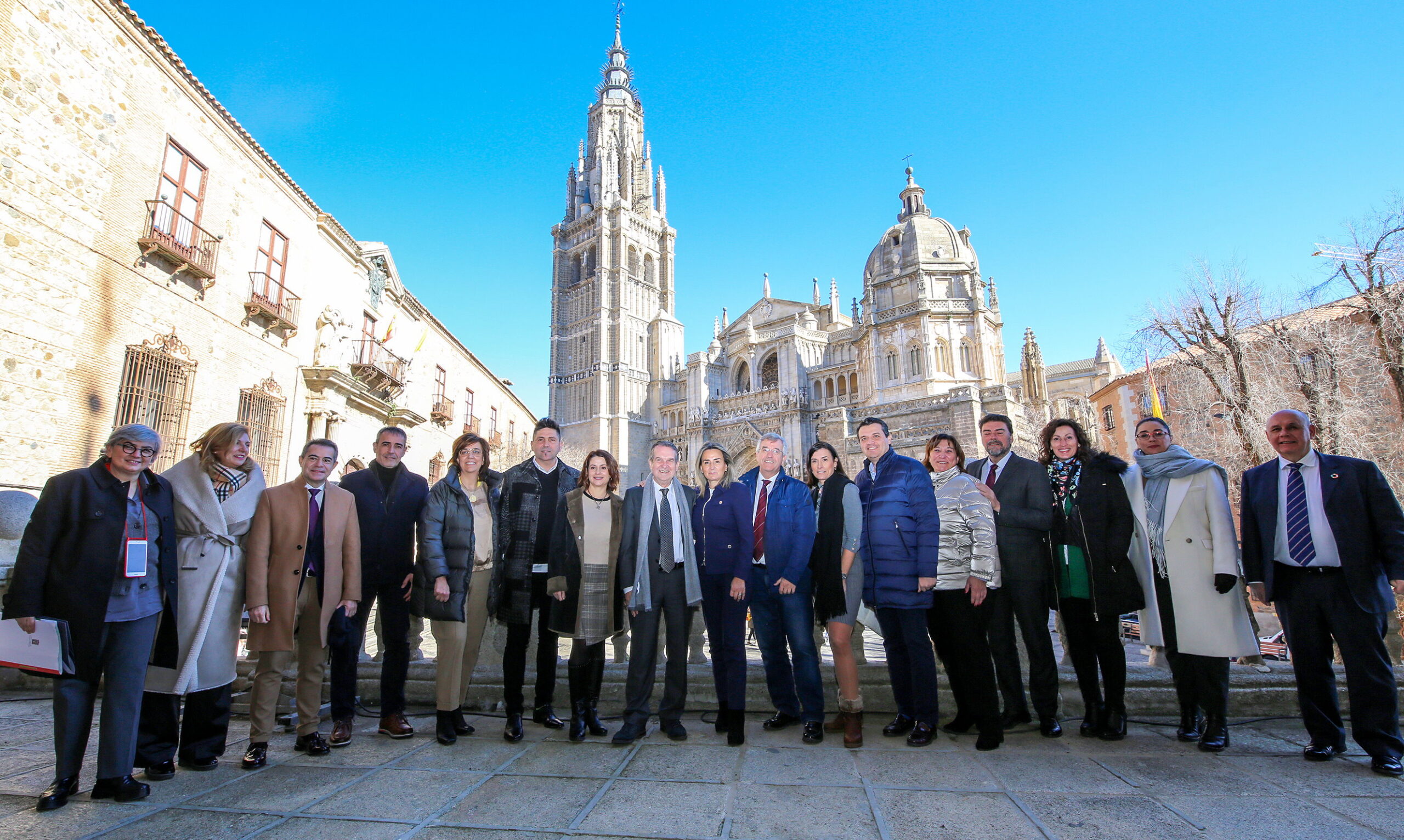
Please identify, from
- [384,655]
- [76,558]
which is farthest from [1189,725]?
[76,558]

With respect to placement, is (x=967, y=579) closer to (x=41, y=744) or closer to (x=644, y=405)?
(x=41, y=744)

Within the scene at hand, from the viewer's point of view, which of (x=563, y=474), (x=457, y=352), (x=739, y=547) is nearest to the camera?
(x=739, y=547)

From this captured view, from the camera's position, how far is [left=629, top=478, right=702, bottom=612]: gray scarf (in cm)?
373

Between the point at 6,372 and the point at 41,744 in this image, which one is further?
the point at 6,372

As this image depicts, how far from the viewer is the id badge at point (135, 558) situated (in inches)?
117

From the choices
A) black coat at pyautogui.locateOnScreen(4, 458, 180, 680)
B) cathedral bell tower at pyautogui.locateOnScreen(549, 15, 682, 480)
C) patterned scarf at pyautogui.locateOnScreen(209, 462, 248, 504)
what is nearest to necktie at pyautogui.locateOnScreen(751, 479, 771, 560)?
patterned scarf at pyautogui.locateOnScreen(209, 462, 248, 504)

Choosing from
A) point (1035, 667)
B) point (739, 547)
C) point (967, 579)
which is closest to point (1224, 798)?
point (1035, 667)

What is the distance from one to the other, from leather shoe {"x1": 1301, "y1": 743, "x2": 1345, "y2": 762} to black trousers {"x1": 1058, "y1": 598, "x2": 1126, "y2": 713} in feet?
2.58

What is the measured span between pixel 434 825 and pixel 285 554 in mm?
1950

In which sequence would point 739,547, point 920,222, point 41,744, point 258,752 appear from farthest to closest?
1. point 920,222
2. point 739,547
3. point 41,744
4. point 258,752

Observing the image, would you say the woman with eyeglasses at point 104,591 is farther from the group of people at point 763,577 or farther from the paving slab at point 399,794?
the paving slab at point 399,794

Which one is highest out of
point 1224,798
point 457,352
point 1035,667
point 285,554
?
point 457,352

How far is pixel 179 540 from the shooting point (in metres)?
3.31

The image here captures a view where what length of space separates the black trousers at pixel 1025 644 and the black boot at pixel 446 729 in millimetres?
3289
